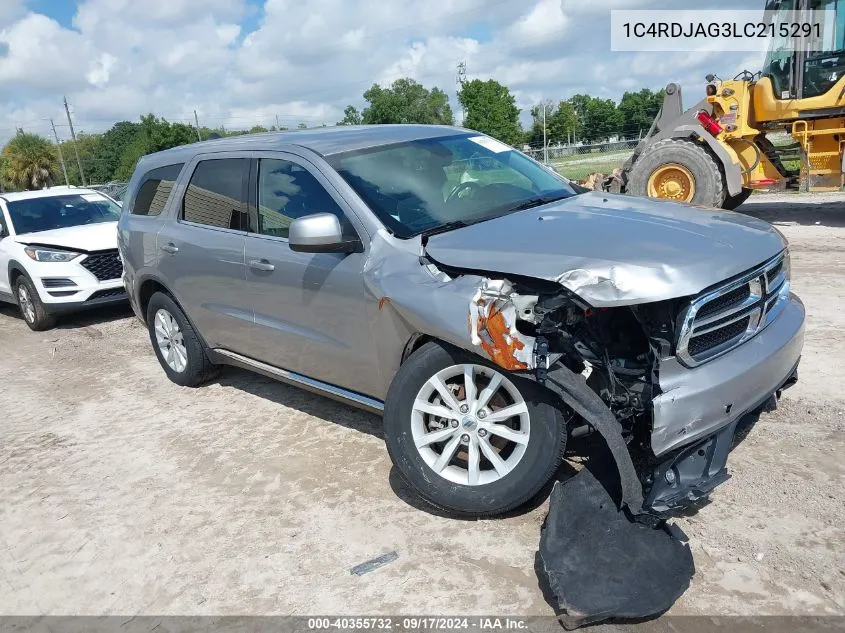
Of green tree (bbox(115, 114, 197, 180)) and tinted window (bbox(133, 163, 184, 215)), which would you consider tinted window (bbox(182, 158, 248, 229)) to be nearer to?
tinted window (bbox(133, 163, 184, 215))

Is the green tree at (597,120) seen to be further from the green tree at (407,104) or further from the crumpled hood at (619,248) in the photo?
the crumpled hood at (619,248)

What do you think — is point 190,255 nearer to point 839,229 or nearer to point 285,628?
point 285,628

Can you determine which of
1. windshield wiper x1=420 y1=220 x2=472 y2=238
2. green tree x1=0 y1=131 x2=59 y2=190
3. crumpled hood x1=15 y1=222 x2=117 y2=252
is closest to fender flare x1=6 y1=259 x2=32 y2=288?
crumpled hood x1=15 y1=222 x2=117 y2=252

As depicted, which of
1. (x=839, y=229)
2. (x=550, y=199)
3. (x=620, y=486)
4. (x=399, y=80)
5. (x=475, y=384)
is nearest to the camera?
(x=620, y=486)

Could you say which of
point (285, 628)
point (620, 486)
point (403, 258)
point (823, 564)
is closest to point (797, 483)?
point (823, 564)

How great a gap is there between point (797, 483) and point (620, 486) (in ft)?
3.62

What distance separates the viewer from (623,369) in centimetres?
293

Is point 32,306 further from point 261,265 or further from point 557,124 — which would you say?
point 557,124

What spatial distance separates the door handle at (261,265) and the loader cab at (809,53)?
9597mm

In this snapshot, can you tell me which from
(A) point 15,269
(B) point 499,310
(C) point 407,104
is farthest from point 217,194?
(C) point 407,104

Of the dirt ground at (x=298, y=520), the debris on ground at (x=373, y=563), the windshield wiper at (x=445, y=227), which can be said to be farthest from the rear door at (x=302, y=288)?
the debris on ground at (x=373, y=563)

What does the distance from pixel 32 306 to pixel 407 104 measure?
92989 mm

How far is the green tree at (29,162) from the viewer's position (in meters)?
64.5

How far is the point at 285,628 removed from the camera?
2777 millimetres
